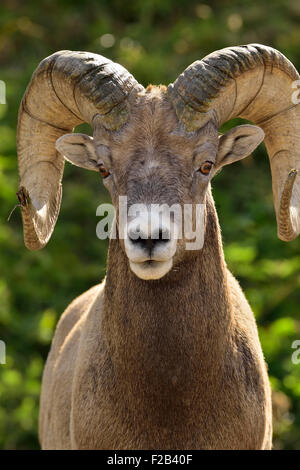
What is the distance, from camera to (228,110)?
27.6ft

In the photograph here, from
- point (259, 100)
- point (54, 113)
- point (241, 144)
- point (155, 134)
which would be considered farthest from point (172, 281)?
point (54, 113)

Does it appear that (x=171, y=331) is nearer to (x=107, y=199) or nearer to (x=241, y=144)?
(x=241, y=144)

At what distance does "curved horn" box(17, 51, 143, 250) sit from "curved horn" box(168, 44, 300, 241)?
527 mm

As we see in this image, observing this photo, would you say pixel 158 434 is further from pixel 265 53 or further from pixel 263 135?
pixel 265 53

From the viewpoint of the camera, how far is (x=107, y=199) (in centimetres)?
2030

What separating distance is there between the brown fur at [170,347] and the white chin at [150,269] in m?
0.41

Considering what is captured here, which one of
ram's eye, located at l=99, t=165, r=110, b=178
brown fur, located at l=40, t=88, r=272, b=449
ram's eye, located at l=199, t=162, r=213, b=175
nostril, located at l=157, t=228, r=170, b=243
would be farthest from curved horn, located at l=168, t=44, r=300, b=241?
nostril, located at l=157, t=228, r=170, b=243

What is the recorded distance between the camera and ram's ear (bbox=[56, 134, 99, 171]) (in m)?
8.62

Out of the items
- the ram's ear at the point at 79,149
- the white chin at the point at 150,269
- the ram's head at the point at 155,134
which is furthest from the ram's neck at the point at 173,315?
the ram's ear at the point at 79,149

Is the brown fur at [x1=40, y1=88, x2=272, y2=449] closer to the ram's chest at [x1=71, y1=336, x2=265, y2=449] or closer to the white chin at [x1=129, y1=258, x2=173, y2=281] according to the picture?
the ram's chest at [x1=71, y1=336, x2=265, y2=449]

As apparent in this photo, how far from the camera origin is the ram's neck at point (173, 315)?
7.91 meters

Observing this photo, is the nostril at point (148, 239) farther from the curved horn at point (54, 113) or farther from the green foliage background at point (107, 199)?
the green foliage background at point (107, 199)

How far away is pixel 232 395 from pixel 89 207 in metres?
12.5
